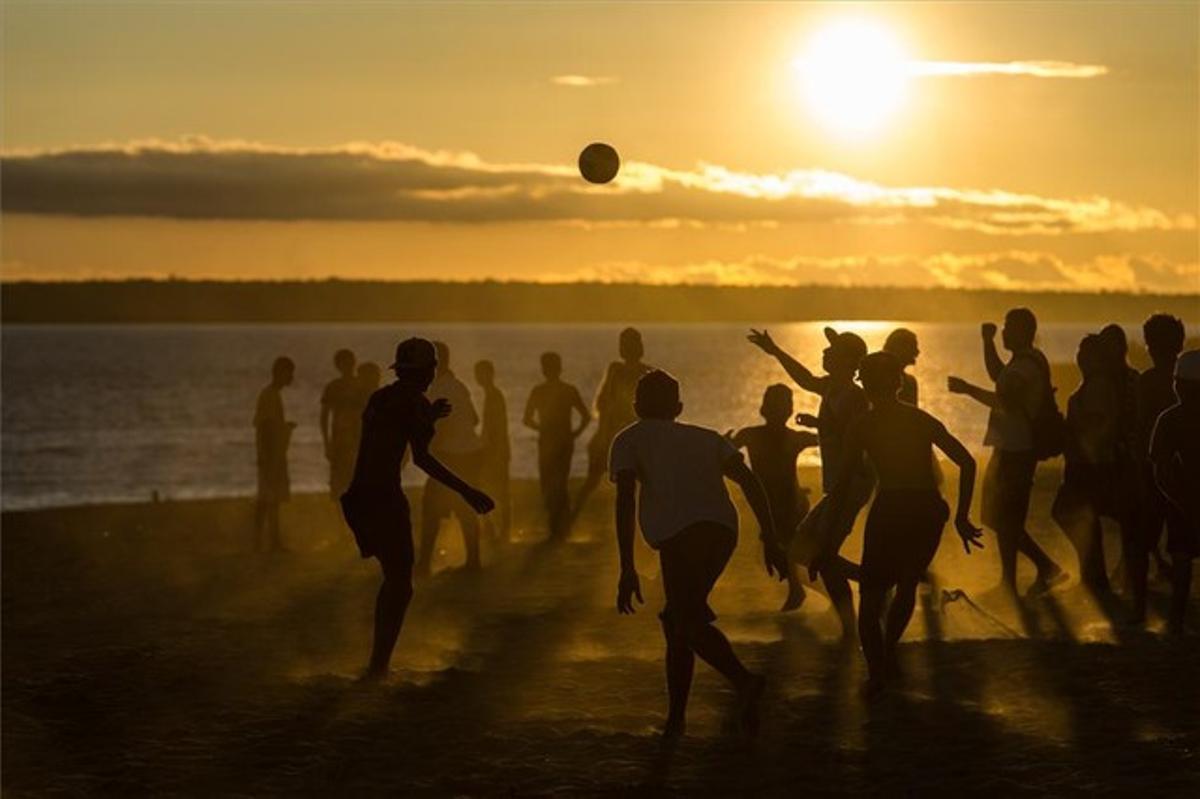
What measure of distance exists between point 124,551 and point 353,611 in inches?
233

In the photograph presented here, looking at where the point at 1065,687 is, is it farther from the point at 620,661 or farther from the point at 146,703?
the point at 146,703

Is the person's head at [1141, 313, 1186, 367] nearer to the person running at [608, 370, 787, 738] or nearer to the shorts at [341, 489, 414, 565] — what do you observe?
the person running at [608, 370, 787, 738]

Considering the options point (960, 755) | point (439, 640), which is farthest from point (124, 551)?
point (960, 755)

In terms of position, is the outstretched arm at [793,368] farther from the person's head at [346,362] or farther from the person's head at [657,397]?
the person's head at [346,362]

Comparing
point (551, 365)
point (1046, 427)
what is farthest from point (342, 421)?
point (1046, 427)

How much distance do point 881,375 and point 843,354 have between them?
5.45 feet

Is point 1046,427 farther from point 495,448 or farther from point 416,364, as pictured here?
point 495,448

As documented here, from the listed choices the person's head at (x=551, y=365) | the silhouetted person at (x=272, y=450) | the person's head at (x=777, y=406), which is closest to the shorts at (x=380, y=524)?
the person's head at (x=777, y=406)

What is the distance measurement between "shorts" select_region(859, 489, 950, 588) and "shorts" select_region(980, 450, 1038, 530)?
Result: 3825 millimetres

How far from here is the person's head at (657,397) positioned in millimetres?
10391

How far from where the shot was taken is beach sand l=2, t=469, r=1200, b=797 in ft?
32.9

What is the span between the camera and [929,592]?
15.6 metres

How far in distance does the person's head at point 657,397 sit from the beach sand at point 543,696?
1595 millimetres

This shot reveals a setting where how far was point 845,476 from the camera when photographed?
443 inches
